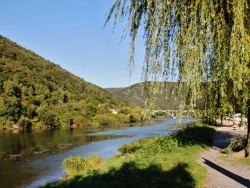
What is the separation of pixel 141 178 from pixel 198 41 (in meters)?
6.20

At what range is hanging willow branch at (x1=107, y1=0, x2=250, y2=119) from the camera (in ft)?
26.8

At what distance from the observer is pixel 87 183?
47.5ft

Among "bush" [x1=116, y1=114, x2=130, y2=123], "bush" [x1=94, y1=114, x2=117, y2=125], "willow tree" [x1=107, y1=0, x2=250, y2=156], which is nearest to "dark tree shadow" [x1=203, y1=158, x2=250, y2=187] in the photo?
"willow tree" [x1=107, y1=0, x2=250, y2=156]

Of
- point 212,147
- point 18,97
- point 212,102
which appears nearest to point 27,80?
point 18,97

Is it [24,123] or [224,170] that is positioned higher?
[24,123]

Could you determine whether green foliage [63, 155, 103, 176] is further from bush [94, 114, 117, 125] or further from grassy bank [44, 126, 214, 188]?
bush [94, 114, 117, 125]

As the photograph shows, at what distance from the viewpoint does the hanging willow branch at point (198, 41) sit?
8.17 metres

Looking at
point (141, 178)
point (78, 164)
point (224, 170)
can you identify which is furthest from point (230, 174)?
point (78, 164)

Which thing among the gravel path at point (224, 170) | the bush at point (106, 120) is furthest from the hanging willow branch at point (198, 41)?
the bush at point (106, 120)

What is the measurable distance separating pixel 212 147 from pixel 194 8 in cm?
1240

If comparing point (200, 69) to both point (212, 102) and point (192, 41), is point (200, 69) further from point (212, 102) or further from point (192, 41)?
point (212, 102)

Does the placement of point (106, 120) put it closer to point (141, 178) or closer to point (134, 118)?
point (134, 118)

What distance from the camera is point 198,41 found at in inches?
324

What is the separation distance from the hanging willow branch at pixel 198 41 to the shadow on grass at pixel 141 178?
3954 millimetres
